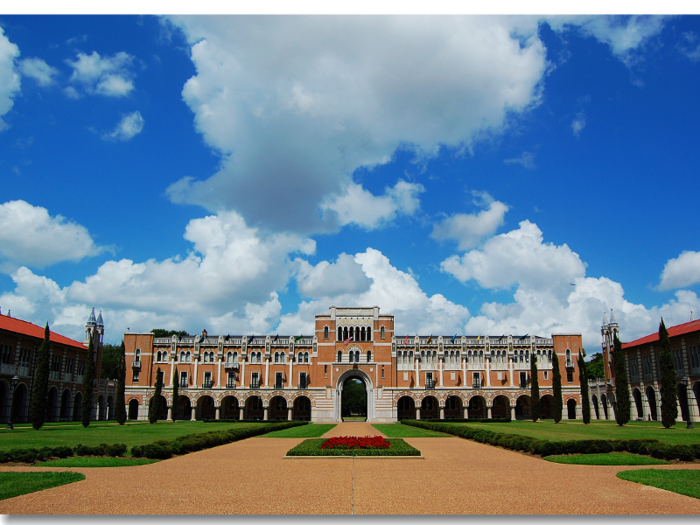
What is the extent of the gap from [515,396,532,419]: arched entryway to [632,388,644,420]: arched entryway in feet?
45.4

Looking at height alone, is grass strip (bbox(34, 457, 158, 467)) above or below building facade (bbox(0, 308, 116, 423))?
below

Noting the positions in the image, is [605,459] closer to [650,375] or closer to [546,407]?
[650,375]

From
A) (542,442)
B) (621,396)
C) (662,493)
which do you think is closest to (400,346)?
(621,396)

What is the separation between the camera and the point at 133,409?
2844 inches

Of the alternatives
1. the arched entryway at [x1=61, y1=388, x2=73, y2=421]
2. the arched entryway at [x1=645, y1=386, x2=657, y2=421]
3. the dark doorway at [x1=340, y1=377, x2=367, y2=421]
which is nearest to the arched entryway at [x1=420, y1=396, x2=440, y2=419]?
the arched entryway at [x1=645, y1=386, x2=657, y2=421]

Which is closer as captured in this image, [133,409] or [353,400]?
[133,409]

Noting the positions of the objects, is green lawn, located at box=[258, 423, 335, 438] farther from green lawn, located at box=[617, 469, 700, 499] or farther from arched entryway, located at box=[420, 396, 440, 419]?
arched entryway, located at box=[420, 396, 440, 419]

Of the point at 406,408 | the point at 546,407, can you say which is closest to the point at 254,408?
the point at 406,408

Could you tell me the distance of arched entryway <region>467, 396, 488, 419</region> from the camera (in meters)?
73.4

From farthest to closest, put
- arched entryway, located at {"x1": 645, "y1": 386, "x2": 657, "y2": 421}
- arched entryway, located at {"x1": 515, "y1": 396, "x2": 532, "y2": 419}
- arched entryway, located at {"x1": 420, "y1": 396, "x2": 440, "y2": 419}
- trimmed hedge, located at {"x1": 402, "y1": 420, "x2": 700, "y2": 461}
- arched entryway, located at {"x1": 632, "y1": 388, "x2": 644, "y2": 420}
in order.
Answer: arched entryway, located at {"x1": 420, "y1": 396, "x2": 440, "y2": 419}
arched entryway, located at {"x1": 515, "y1": 396, "x2": 532, "y2": 419}
arched entryway, located at {"x1": 632, "y1": 388, "x2": 644, "y2": 420}
arched entryway, located at {"x1": 645, "y1": 386, "x2": 657, "y2": 421}
trimmed hedge, located at {"x1": 402, "y1": 420, "x2": 700, "y2": 461}

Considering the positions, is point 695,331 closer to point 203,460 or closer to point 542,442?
point 542,442

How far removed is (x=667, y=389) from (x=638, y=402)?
2057 centimetres

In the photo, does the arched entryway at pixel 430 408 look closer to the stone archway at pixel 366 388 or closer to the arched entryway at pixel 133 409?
the stone archway at pixel 366 388

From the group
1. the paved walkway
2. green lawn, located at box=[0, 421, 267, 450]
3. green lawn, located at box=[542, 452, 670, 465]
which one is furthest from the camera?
green lawn, located at box=[0, 421, 267, 450]
